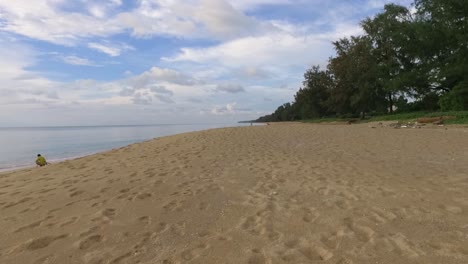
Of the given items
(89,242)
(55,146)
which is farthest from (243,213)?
(55,146)

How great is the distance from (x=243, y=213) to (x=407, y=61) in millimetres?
37629

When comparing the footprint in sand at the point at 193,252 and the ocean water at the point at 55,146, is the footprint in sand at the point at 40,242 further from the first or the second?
the ocean water at the point at 55,146

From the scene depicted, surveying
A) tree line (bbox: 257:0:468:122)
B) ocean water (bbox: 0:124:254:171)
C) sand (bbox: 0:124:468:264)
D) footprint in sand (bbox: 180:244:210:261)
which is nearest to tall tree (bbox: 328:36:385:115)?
tree line (bbox: 257:0:468:122)

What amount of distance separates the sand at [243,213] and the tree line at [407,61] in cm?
2602

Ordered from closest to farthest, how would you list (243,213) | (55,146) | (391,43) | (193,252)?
(193,252)
(243,213)
(55,146)
(391,43)

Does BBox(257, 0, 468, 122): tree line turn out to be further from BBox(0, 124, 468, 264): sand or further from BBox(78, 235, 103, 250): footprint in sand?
BBox(78, 235, 103, 250): footprint in sand

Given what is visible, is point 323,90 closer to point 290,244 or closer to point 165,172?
point 165,172

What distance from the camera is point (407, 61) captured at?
120 feet

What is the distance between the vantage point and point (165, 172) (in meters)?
8.16

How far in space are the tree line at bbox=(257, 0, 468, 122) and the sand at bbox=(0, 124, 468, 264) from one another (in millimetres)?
26021

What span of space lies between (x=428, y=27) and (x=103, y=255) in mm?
35789

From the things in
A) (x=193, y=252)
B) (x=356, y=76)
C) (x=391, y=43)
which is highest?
(x=391, y=43)

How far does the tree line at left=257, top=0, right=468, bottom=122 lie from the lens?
1185 inches

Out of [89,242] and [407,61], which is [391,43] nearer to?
[407,61]
